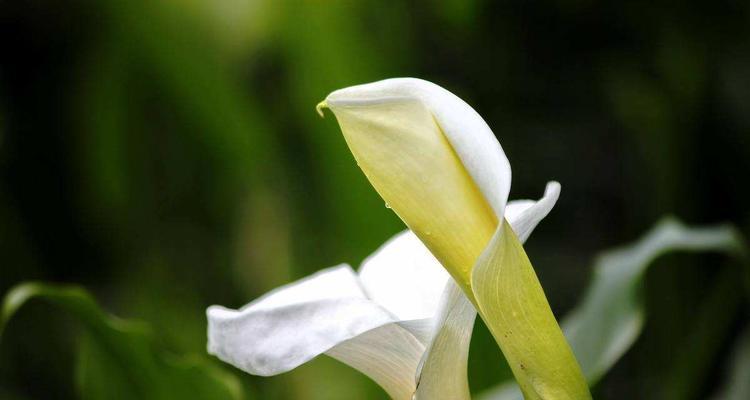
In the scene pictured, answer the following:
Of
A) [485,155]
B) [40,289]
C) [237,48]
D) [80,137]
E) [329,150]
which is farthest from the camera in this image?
[80,137]

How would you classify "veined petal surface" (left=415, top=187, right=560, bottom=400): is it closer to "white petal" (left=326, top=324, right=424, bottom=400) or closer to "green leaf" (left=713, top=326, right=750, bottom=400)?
"white petal" (left=326, top=324, right=424, bottom=400)

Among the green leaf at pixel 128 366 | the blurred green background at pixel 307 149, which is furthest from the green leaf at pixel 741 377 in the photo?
the green leaf at pixel 128 366

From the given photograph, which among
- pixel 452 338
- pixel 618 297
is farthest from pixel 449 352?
pixel 618 297

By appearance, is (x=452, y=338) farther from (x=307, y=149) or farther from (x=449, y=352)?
(x=307, y=149)

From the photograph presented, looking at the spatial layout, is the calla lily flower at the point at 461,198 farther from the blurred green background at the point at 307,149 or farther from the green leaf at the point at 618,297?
the blurred green background at the point at 307,149

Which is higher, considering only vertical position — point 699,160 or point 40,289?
point 40,289

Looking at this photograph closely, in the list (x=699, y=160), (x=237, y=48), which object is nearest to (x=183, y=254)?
(x=237, y=48)

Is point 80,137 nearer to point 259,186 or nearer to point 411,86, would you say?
point 259,186
